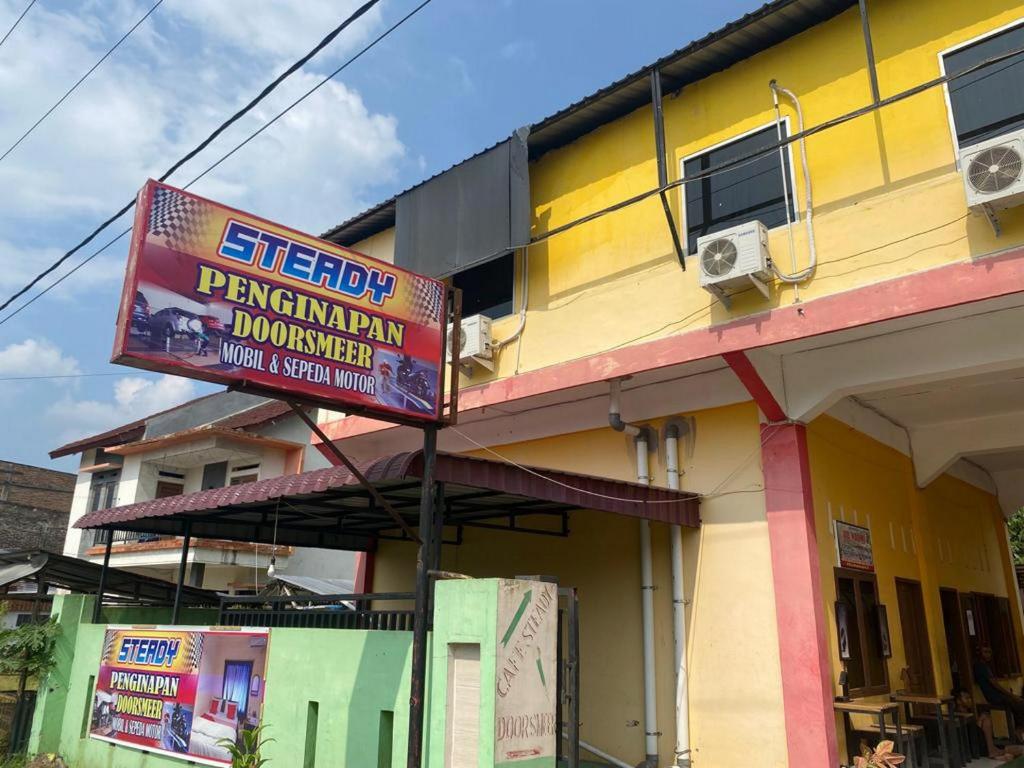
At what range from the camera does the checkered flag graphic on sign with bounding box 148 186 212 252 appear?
5.50 meters

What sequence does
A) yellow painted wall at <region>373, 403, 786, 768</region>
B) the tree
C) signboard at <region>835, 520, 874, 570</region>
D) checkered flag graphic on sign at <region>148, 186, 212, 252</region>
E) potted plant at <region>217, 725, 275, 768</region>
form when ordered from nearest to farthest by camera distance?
checkered flag graphic on sign at <region>148, 186, 212, 252</region> → potted plant at <region>217, 725, 275, 768</region> → yellow painted wall at <region>373, 403, 786, 768</region> → signboard at <region>835, 520, 874, 570</region> → the tree

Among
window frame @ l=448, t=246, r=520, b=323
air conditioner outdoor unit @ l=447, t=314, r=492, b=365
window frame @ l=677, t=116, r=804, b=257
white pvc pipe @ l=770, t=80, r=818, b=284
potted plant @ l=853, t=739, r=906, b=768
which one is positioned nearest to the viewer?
potted plant @ l=853, t=739, r=906, b=768

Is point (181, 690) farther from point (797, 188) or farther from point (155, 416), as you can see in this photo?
point (155, 416)

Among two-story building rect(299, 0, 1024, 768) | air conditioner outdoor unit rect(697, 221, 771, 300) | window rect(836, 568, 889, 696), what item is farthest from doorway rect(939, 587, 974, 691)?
air conditioner outdoor unit rect(697, 221, 771, 300)

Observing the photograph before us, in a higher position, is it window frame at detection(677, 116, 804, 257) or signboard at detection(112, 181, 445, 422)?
window frame at detection(677, 116, 804, 257)

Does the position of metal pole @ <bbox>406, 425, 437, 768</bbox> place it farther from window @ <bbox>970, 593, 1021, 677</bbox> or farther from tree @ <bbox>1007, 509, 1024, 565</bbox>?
tree @ <bbox>1007, 509, 1024, 565</bbox>

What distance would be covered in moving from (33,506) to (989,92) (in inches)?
1607

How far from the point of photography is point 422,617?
6059 mm

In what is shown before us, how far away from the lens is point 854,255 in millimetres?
8109

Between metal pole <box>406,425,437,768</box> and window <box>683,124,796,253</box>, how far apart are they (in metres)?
4.95

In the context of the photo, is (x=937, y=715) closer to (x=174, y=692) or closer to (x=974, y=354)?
(x=974, y=354)

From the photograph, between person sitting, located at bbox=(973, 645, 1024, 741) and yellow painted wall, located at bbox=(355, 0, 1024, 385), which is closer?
yellow painted wall, located at bbox=(355, 0, 1024, 385)

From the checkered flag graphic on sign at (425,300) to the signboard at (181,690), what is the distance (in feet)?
11.7

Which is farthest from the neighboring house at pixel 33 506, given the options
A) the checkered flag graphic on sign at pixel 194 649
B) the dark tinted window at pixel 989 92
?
the dark tinted window at pixel 989 92
